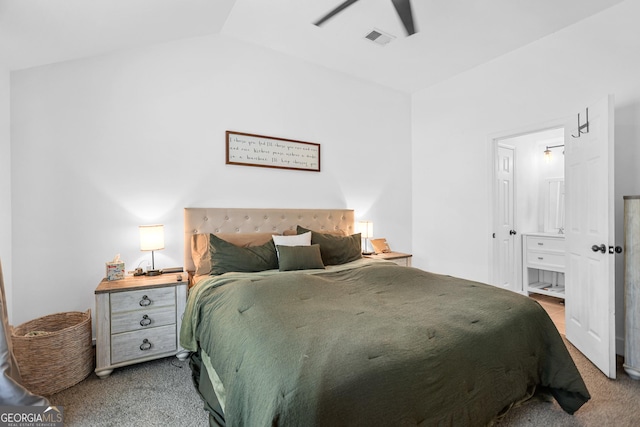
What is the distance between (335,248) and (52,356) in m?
2.31

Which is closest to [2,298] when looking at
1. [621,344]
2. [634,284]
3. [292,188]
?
[292,188]

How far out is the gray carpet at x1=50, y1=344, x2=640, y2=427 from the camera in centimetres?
182

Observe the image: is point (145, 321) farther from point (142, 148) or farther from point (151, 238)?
point (142, 148)

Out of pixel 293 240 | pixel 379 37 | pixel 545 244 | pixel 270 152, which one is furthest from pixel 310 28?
pixel 545 244

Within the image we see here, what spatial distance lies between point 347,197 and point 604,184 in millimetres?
2493

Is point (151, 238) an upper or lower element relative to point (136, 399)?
upper

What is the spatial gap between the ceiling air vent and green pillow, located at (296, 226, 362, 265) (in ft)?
6.88

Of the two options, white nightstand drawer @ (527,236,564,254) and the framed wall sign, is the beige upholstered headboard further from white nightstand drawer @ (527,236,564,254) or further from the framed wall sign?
white nightstand drawer @ (527,236,564,254)

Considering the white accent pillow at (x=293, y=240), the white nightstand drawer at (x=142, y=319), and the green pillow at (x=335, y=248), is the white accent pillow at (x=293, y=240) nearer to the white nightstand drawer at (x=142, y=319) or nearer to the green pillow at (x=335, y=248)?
the green pillow at (x=335, y=248)

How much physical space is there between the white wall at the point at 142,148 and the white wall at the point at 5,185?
48mm

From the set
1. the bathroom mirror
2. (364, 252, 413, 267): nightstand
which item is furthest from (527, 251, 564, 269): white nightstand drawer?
(364, 252, 413, 267): nightstand

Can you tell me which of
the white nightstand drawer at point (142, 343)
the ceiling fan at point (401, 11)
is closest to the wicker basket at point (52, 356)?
the white nightstand drawer at point (142, 343)

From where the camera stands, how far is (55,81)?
2562mm

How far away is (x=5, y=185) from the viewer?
236 centimetres
